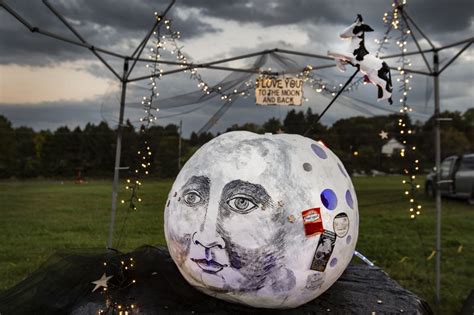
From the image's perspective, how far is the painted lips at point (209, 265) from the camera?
3801 mm

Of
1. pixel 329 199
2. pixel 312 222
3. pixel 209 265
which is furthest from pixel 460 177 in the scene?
pixel 209 265

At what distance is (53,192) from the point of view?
56.0 feet

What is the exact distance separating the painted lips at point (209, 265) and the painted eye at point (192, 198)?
1.49ft

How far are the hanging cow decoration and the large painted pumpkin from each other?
3.12ft

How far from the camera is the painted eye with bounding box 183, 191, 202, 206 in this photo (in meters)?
3.89

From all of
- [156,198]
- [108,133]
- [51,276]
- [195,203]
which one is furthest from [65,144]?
[195,203]

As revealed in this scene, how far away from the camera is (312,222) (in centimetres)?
380

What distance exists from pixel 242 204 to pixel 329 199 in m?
0.74

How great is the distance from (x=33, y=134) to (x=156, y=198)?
1375cm

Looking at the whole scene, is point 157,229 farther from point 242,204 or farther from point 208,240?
point 242,204

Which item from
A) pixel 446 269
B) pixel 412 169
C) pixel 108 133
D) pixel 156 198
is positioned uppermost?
pixel 108 133

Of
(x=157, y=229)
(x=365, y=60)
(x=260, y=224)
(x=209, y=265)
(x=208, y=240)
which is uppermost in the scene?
(x=365, y=60)

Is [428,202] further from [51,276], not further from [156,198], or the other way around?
[51,276]

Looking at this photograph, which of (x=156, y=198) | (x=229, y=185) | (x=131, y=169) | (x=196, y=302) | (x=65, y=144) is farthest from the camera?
(x=65, y=144)
